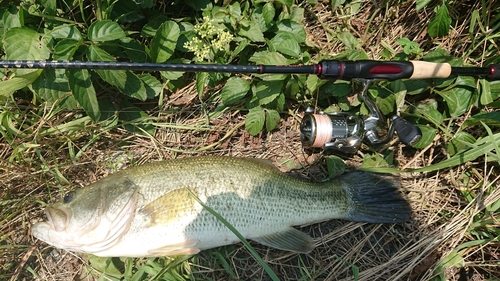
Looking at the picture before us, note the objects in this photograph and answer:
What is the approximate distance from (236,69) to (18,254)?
7.82 ft

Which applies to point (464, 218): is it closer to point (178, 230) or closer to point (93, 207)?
point (178, 230)

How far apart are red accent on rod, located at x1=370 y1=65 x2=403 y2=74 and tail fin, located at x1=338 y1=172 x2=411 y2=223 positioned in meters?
0.83

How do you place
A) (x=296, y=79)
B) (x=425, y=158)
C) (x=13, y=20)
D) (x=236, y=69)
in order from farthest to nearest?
(x=425, y=158), (x=296, y=79), (x=13, y=20), (x=236, y=69)

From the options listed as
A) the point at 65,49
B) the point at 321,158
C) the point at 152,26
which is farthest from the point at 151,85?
the point at 321,158

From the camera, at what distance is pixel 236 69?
2400 mm

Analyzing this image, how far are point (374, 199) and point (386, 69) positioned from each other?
3.33 ft

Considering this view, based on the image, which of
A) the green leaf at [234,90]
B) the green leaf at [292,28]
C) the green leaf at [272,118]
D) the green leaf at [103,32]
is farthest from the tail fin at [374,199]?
the green leaf at [103,32]

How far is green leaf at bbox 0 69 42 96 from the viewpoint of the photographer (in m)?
2.52

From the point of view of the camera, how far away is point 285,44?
2.79 m

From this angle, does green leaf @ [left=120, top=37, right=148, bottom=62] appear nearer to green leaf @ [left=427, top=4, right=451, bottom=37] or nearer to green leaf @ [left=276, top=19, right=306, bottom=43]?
green leaf @ [left=276, top=19, right=306, bottom=43]

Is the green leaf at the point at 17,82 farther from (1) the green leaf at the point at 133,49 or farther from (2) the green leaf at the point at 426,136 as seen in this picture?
(2) the green leaf at the point at 426,136

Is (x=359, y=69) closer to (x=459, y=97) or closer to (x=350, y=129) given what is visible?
(x=350, y=129)

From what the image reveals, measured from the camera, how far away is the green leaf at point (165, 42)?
2.77 meters

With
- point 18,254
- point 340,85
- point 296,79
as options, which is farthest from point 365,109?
point 18,254
